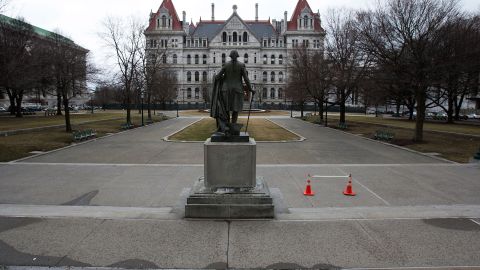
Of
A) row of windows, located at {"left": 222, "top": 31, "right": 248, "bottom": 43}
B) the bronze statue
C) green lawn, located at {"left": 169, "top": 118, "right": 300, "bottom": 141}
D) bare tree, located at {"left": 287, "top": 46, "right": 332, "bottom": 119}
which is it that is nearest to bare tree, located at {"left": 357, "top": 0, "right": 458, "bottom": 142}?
green lawn, located at {"left": 169, "top": 118, "right": 300, "bottom": 141}

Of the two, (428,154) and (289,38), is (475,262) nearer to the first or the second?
(428,154)

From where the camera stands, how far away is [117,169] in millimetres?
14844

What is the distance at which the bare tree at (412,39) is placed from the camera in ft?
76.3

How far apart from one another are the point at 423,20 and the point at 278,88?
96331 millimetres

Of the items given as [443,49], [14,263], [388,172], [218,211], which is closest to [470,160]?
Answer: [388,172]

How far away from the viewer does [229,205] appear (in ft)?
26.2

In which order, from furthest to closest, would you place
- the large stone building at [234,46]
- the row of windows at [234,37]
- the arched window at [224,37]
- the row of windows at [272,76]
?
the row of windows at [272,76], the arched window at [224,37], the row of windows at [234,37], the large stone building at [234,46]

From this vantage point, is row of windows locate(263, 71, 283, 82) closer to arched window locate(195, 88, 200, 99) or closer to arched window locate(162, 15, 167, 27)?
arched window locate(195, 88, 200, 99)

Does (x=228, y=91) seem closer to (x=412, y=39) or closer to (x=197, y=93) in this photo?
(x=412, y=39)

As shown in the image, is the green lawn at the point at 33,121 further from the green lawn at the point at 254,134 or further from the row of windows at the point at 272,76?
the row of windows at the point at 272,76

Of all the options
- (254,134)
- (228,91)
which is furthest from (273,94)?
(228,91)

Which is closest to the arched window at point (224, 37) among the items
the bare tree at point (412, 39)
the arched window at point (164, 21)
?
the arched window at point (164, 21)

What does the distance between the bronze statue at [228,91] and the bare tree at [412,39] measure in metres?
17.4

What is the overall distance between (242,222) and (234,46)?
367ft
